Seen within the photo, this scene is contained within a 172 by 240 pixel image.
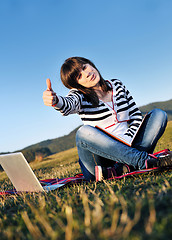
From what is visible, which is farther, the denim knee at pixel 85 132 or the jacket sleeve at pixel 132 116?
the jacket sleeve at pixel 132 116

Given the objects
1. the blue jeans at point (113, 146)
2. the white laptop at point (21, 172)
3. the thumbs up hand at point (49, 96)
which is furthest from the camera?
the blue jeans at point (113, 146)

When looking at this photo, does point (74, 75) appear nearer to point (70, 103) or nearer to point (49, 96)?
point (70, 103)

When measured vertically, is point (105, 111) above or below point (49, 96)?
below

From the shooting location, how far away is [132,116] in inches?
140

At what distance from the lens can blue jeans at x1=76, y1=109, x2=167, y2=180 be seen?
9.25 feet

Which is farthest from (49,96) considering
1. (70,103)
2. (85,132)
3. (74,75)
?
(74,75)

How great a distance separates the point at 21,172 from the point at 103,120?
1283mm

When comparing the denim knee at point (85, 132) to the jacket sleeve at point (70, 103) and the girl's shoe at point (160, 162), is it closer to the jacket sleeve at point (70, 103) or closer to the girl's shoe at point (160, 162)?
the jacket sleeve at point (70, 103)

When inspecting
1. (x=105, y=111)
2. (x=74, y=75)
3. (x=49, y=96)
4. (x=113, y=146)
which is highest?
(x=74, y=75)

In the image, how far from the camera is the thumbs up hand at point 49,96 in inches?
104

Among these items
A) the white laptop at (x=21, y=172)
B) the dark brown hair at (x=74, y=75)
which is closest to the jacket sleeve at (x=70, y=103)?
the dark brown hair at (x=74, y=75)

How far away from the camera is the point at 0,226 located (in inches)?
60.9

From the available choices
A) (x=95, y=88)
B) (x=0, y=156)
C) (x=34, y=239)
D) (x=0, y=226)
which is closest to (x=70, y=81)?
(x=95, y=88)

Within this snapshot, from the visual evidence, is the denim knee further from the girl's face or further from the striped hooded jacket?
the girl's face
